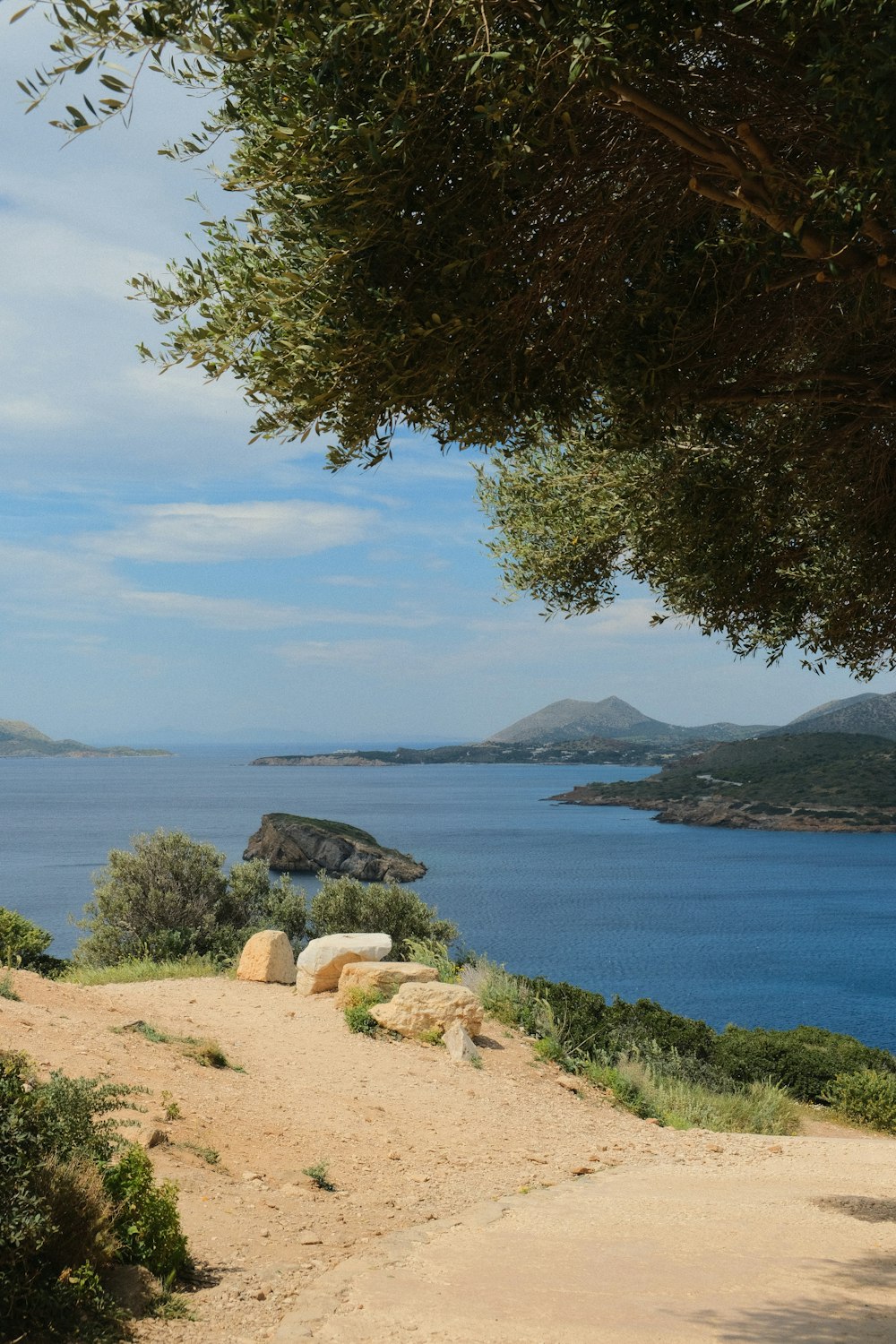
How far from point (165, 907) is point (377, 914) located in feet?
14.0

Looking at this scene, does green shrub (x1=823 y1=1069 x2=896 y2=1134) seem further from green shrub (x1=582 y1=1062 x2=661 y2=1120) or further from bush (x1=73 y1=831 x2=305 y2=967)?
bush (x1=73 y1=831 x2=305 y2=967)

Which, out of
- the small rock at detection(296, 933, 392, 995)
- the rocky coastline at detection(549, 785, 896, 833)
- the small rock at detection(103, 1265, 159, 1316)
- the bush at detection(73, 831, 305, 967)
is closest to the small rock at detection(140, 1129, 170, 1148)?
the small rock at detection(103, 1265, 159, 1316)

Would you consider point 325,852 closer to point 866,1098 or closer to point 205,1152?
point 866,1098

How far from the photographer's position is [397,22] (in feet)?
14.5

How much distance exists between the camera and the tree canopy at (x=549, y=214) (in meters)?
4.54

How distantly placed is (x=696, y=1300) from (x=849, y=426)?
19.5ft

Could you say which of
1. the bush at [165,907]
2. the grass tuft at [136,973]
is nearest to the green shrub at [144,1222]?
the grass tuft at [136,973]

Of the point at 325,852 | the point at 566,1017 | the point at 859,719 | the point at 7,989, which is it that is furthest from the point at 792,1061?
the point at 859,719

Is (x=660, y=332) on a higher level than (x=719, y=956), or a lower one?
higher

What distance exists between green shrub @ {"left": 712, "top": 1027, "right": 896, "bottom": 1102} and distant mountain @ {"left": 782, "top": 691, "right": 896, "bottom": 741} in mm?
96622

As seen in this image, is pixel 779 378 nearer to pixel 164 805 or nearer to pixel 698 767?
pixel 698 767

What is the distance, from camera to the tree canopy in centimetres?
454

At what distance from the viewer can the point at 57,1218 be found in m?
5.38

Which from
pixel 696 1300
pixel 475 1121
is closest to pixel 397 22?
pixel 696 1300
